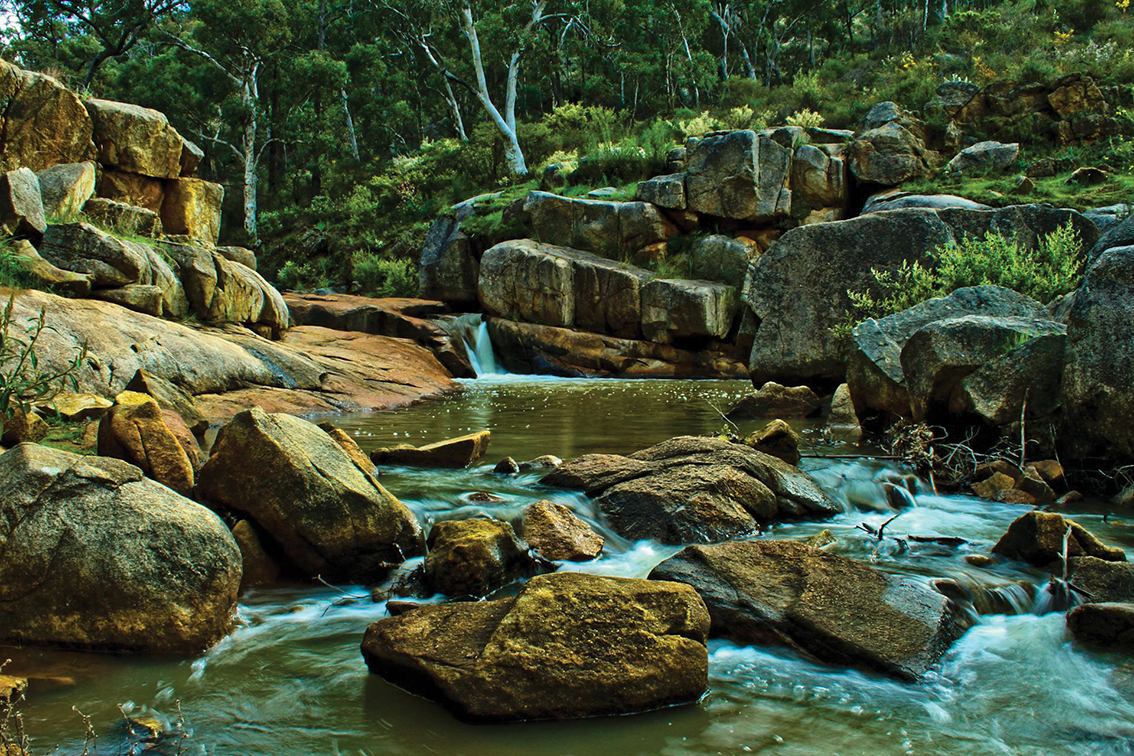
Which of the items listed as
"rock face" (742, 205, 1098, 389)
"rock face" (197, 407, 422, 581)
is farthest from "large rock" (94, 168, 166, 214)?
"rock face" (197, 407, 422, 581)

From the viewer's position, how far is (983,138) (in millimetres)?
19359

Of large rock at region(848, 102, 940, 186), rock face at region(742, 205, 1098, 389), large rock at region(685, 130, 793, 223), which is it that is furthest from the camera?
large rock at region(848, 102, 940, 186)

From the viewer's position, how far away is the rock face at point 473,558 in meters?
3.72

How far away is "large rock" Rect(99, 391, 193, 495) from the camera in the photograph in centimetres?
406

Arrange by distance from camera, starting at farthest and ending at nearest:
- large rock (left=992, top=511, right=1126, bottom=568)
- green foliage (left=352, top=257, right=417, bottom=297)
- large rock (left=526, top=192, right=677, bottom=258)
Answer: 1. green foliage (left=352, top=257, right=417, bottom=297)
2. large rock (left=526, top=192, right=677, bottom=258)
3. large rock (left=992, top=511, right=1126, bottom=568)

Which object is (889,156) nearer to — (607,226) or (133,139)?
(607,226)

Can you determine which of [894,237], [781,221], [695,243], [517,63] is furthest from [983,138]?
[517,63]

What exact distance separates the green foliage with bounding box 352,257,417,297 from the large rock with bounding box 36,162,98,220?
1028 centimetres

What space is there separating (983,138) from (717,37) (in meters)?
24.0

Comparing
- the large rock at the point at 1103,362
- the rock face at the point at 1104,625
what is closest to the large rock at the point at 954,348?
the large rock at the point at 1103,362

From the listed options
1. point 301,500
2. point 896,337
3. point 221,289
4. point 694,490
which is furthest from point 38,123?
point 896,337

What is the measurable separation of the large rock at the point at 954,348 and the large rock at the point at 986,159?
13.6 meters

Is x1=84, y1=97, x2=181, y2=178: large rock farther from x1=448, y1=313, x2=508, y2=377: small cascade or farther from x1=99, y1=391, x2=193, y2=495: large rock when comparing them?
x1=99, y1=391, x2=193, y2=495: large rock

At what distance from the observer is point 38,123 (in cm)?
1142
